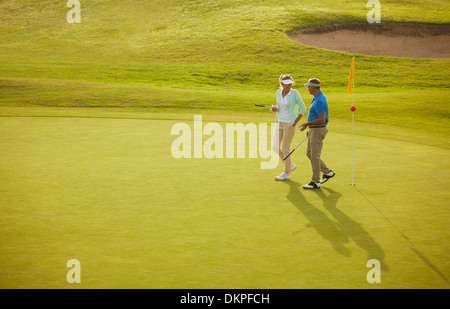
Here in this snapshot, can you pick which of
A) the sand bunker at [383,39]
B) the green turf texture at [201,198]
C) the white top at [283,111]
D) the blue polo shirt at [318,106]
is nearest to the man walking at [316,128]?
the blue polo shirt at [318,106]

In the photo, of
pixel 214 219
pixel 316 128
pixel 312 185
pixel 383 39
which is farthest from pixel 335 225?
pixel 383 39

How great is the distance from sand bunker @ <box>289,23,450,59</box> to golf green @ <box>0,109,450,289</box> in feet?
107

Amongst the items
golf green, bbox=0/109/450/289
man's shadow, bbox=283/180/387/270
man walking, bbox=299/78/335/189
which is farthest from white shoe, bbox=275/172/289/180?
man's shadow, bbox=283/180/387/270

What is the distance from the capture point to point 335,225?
30.3 ft

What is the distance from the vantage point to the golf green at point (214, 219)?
7.12m

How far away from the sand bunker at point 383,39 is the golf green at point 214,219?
107 feet

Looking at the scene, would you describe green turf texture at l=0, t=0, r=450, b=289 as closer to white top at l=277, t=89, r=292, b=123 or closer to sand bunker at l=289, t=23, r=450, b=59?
white top at l=277, t=89, r=292, b=123

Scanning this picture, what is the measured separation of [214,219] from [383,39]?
4321 centimetres

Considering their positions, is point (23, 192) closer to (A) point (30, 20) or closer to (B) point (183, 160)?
(B) point (183, 160)

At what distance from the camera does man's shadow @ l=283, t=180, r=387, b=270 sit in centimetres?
812

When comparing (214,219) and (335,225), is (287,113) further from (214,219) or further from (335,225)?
(214,219)

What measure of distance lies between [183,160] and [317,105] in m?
4.13
